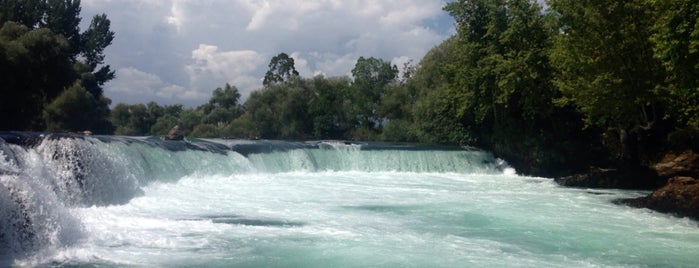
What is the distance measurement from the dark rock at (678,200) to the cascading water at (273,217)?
1.44ft

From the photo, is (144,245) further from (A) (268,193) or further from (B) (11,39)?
(B) (11,39)

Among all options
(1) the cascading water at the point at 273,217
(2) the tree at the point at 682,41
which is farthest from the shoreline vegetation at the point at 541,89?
(1) the cascading water at the point at 273,217

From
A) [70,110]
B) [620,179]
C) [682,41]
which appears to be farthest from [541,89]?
[70,110]

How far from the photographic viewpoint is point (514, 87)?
23.2 meters

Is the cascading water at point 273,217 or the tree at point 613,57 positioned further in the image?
the tree at point 613,57

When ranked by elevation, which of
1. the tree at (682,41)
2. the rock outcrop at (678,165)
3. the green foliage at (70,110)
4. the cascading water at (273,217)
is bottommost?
the cascading water at (273,217)

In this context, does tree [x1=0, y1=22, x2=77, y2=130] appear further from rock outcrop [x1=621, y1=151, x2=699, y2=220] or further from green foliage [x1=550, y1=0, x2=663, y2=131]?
rock outcrop [x1=621, y1=151, x2=699, y2=220]

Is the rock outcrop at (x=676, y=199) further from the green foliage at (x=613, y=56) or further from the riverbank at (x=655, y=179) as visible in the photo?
the green foliage at (x=613, y=56)

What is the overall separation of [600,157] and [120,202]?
63.3 ft

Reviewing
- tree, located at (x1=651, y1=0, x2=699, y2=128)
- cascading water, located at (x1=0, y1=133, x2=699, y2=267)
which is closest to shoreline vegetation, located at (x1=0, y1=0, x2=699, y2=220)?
tree, located at (x1=651, y1=0, x2=699, y2=128)

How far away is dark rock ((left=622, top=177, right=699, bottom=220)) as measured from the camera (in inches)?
512

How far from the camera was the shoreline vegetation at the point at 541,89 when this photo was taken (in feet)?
52.5

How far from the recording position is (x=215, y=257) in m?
8.18

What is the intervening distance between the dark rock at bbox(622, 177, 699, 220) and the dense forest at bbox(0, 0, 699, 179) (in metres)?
1.78
